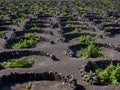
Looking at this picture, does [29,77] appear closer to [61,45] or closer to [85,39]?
[61,45]

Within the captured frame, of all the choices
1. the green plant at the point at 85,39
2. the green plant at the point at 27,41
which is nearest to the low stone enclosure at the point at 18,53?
the green plant at the point at 27,41

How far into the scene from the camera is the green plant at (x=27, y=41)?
172 ft

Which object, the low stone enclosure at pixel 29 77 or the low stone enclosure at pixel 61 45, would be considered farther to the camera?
the low stone enclosure at pixel 61 45

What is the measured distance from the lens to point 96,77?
34438mm

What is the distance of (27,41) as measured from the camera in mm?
54906

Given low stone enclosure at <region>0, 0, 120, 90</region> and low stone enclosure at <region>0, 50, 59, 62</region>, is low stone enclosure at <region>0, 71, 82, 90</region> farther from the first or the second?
low stone enclosure at <region>0, 50, 59, 62</region>

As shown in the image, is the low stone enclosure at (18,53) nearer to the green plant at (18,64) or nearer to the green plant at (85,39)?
the green plant at (18,64)

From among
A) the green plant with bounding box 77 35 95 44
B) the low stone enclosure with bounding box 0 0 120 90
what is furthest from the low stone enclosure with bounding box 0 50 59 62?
the green plant with bounding box 77 35 95 44

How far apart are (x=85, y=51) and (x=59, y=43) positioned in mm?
8523

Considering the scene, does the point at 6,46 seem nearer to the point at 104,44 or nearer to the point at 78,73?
the point at 104,44

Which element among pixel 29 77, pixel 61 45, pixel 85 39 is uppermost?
pixel 29 77

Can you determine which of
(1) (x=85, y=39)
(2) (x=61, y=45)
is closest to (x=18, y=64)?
(2) (x=61, y=45)

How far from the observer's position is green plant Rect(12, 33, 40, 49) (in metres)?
52.4

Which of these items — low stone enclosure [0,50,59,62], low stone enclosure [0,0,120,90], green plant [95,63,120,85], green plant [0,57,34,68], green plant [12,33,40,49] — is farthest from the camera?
green plant [12,33,40,49]
